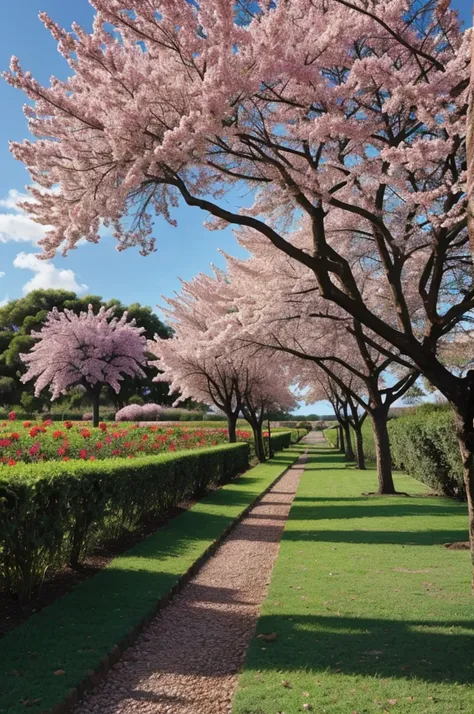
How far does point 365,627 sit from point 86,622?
2.45m

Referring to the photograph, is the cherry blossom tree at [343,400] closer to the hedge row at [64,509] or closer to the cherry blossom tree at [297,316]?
the cherry blossom tree at [297,316]

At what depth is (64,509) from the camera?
5.61m

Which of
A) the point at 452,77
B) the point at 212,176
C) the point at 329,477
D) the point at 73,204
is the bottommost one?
the point at 329,477

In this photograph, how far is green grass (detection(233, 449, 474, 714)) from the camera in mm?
3471

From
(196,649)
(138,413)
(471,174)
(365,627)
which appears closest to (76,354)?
(138,413)

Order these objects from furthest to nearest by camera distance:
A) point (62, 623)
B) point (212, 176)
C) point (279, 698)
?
point (212, 176)
point (62, 623)
point (279, 698)

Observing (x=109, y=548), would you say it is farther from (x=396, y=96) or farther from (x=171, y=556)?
(x=396, y=96)

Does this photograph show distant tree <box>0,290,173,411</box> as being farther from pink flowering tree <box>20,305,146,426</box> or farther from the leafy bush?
pink flowering tree <box>20,305,146,426</box>

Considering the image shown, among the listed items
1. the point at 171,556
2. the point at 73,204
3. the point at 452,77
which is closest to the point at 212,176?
the point at 73,204

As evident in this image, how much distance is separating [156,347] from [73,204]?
1518 centimetres

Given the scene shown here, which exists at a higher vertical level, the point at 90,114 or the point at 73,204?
the point at 90,114

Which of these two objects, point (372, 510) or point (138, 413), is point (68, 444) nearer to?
point (372, 510)

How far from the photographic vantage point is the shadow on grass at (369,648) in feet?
12.7

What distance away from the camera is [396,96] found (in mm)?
6188
